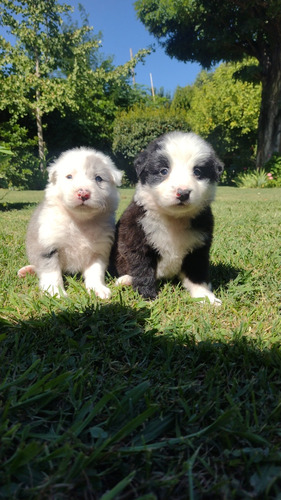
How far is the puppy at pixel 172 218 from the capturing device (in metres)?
2.67

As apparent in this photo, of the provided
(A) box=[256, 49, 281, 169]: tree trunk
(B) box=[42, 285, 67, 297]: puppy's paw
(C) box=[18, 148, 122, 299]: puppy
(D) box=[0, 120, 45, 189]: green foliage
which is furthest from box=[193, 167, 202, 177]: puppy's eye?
(A) box=[256, 49, 281, 169]: tree trunk

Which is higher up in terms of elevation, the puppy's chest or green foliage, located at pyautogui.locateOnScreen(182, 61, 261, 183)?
green foliage, located at pyautogui.locateOnScreen(182, 61, 261, 183)

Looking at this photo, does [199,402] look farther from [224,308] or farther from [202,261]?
[202,261]

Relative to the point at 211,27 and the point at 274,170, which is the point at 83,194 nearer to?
the point at 274,170

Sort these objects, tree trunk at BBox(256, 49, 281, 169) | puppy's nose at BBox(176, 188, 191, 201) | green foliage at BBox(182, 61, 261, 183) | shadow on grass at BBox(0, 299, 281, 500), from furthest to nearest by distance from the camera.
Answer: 1. green foliage at BBox(182, 61, 261, 183)
2. tree trunk at BBox(256, 49, 281, 169)
3. puppy's nose at BBox(176, 188, 191, 201)
4. shadow on grass at BBox(0, 299, 281, 500)

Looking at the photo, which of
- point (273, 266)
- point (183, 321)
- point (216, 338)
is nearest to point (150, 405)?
point (216, 338)

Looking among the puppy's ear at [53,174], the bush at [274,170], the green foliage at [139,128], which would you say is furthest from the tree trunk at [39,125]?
the puppy's ear at [53,174]

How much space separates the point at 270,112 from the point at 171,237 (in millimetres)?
18762

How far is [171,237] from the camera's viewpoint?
278 centimetres

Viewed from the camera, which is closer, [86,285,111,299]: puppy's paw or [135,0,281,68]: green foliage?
[86,285,111,299]: puppy's paw

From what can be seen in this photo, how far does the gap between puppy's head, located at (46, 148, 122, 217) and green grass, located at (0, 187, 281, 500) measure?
2.25ft

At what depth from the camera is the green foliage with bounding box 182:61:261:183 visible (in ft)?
89.3

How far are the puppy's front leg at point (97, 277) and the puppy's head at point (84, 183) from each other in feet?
1.41

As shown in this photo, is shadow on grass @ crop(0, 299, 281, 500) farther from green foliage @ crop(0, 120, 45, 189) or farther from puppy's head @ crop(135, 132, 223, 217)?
green foliage @ crop(0, 120, 45, 189)
